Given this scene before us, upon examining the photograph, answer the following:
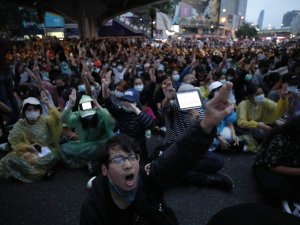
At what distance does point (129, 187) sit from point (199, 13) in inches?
3010

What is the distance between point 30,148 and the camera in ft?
12.5

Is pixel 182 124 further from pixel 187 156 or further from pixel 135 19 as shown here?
pixel 135 19

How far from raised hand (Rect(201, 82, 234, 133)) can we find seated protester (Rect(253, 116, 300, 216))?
1.78 meters

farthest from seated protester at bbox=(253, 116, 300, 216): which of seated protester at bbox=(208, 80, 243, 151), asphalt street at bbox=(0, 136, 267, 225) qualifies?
seated protester at bbox=(208, 80, 243, 151)

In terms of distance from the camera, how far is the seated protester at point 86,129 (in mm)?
3961

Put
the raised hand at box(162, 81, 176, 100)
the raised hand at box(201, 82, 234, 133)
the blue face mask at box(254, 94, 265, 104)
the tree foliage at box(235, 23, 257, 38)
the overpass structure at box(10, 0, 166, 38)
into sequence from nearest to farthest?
the raised hand at box(201, 82, 234, 133) → the raised hand at box(162, 81, 176, 100) → the blue face mask at box(254, 94, 265, 104) → the overpass structure at box(10, 0, 166, 38) → the tree foliage at box(235, 23, 257, 38)

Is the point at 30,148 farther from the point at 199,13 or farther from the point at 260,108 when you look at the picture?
the point at 199,13

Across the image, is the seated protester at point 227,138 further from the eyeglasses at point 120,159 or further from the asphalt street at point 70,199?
the eyeglasses at point 120,159

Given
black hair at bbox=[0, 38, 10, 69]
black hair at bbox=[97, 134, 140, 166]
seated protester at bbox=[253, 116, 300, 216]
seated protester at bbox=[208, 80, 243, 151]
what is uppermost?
black hair at bbox=[0, 38, 10, 69]

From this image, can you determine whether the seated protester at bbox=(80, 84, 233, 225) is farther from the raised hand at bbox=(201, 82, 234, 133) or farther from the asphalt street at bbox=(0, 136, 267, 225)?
the asphalt street at bbox=(0, 136, 267, 225)

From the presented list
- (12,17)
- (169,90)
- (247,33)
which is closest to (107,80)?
(169,90)

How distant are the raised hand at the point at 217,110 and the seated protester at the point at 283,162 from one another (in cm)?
178

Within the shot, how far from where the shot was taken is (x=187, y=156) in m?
1.34

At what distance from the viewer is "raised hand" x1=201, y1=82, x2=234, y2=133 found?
127 cm
